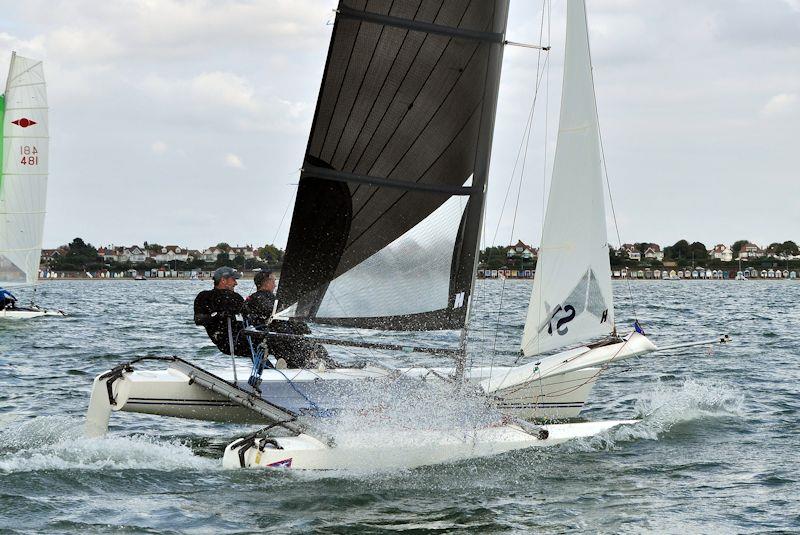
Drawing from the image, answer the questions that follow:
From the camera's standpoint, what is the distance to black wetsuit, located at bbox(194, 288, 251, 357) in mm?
8898

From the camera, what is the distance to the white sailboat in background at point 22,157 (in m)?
27.1

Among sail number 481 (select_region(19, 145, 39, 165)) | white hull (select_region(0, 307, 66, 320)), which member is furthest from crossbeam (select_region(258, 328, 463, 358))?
sail number 481 (select_region(19, 145, 39, 165))

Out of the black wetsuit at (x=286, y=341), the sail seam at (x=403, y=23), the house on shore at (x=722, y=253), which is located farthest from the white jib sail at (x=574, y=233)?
the house on shore at (x=722, y=253)

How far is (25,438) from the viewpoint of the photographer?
319 inches

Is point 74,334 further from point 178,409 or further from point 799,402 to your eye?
point 799,402

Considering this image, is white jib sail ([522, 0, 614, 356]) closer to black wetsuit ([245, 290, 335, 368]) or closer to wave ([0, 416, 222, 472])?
black wetsuit ([245, 290, 335, 368])

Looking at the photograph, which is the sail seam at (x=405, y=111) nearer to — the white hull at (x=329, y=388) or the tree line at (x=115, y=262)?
the white hull at (x=329, y=388)

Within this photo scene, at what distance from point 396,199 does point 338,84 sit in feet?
3.28

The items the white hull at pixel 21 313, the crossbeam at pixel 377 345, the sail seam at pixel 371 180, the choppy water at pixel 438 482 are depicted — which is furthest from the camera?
the white hull at pixel 21 313

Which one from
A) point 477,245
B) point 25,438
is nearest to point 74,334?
point 25,438

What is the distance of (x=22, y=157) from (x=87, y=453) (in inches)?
845

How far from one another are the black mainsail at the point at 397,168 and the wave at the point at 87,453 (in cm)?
146

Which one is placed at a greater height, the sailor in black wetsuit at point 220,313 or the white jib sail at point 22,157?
the white jib sail at point 22,157

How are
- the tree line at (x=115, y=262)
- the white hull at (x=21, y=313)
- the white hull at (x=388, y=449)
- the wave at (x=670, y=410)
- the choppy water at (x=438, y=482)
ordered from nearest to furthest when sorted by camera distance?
the choppy water at (x=438, y=482) < the white hull at (x=388, y=449) < the wave at (x=670, y=410) < the white hull at (x=21, y=313) < the tree line at (x=115, y=262)
